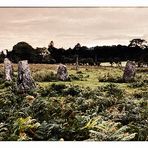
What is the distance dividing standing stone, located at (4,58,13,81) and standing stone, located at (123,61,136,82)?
4.18ft

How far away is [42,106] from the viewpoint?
4293mm

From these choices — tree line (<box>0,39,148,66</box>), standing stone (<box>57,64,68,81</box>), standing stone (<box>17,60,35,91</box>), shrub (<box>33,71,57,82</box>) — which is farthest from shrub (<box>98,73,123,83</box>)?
standing stone (<box>17,60,35,91</box>)

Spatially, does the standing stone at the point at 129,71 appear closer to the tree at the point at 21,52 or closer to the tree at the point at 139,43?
the tree at the point at 139,43

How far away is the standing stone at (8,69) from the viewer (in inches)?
170

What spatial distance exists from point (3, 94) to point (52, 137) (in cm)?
73

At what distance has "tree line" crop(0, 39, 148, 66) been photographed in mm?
4293

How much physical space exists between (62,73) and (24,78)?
1.42ft

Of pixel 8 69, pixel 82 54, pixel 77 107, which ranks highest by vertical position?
pixel 82 54

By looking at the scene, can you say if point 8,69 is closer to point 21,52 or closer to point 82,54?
point 21,52

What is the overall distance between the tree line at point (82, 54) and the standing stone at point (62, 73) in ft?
0.20

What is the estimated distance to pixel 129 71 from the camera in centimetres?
435
